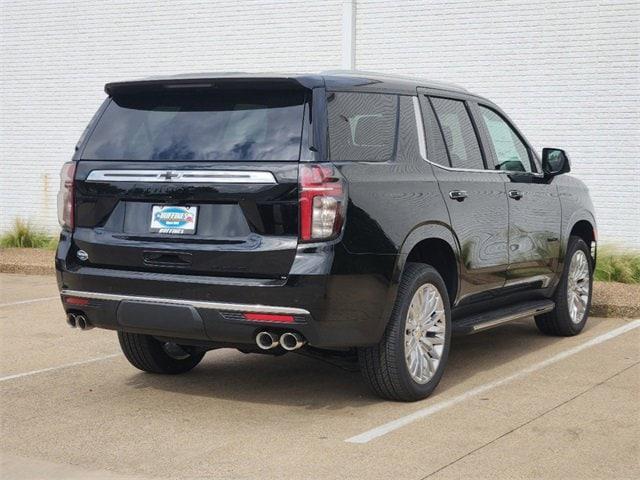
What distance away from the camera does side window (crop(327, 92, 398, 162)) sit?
6301 mm

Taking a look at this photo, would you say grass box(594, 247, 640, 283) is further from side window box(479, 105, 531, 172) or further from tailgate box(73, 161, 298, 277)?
tailgate box(73, 161, 298, 277)

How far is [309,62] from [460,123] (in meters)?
8.30

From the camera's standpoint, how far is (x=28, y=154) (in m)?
18.5

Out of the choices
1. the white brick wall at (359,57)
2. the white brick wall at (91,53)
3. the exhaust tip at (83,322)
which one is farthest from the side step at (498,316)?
the white brick wall at (91,53)

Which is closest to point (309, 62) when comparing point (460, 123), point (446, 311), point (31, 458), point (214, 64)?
point (214, 64)

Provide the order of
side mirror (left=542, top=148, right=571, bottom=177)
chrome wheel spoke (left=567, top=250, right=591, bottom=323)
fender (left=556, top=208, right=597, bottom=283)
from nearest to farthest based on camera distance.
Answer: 1. side mirror (left=542, top=148, right=571, bottom=177)
2. fender (left=556, top=208, right=597, bottom=283)
3. chrome wheel spoke (left=567, top=250, right=591, bottom=323)

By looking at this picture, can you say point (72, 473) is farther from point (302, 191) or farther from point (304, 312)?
point (302, 191)

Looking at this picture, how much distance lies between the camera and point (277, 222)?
6020 mm

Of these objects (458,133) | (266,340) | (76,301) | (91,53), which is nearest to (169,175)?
(76,301)

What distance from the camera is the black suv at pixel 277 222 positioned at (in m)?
6.03

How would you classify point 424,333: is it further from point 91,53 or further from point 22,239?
point 91,53

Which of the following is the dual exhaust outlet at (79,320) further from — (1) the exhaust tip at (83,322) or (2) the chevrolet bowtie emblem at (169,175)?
(2) the chevrolet bowtie emblem at (169,175)

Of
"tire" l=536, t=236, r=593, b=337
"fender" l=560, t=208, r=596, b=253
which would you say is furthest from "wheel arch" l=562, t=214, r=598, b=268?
"tire" l=536, t=236, r=593, b=337

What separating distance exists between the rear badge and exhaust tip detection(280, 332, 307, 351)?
80 cm
